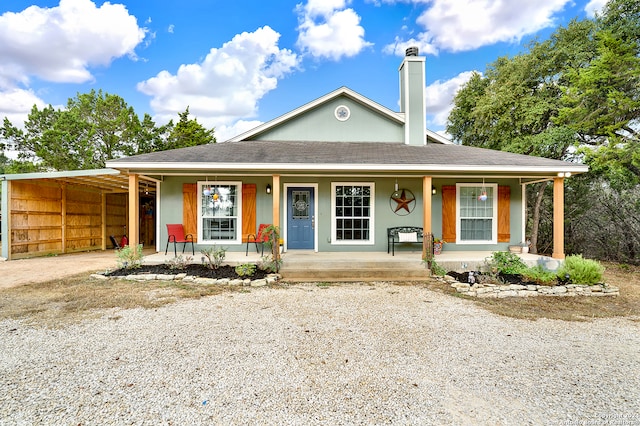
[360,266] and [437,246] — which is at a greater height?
[437,246]

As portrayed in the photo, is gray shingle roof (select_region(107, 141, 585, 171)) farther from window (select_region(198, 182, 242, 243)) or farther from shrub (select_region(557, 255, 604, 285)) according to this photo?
shrub (select_region(557, 255, 604, 285))

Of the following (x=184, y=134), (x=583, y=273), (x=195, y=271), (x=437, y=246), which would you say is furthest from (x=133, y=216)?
A: (x=184, y=134)

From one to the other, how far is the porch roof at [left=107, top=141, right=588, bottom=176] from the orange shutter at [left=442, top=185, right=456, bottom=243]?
42.4 inches

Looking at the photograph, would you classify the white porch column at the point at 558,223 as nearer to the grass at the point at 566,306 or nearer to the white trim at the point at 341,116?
the grass at the point at 566,306

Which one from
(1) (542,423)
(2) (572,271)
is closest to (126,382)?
Answer: (1) (542,423)

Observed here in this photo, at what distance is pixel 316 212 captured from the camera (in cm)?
846

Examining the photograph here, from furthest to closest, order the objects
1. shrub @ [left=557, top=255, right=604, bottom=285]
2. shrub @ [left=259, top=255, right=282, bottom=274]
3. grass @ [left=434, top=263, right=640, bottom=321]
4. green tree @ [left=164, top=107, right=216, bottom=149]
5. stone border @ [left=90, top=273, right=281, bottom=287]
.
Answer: green tree @ [left=164, top=107, right=216, bottom=149] → shrub @ [left=259, top=255, right=282, bottom=274] → stone border @ [left=90, top=273, right=281, bottom=287] → shrub @ [left=557, top=255, right=604, bottom=285] → grass @ [left=434, top=263, right=640, bottom=321]

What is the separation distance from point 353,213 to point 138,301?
5.48 meters

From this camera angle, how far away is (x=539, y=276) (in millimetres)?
5941

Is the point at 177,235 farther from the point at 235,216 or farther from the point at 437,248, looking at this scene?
the point at 437,248

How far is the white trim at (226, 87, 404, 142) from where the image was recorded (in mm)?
9391

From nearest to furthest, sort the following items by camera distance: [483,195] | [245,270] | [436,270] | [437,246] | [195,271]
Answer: [245,270], [195,271], [436,270], [437,246], [483,195]

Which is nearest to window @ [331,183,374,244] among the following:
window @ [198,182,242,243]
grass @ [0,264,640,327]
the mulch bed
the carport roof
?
grass @ [0,264,640,327]

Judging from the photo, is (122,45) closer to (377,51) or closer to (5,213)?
(5,213)
